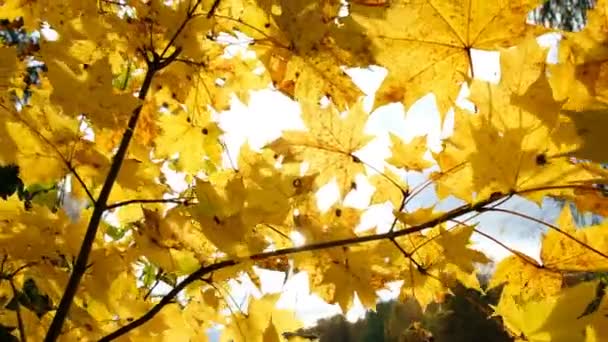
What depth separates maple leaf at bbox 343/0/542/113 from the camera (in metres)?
0.51

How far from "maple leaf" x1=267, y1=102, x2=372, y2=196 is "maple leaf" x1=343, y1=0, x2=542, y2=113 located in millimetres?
35

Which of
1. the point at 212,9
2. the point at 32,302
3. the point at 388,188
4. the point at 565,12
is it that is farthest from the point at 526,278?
the point at 565,12

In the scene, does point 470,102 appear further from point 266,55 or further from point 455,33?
point 266,55

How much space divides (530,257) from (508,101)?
0.19 meters

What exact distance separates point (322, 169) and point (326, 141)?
0.03 m

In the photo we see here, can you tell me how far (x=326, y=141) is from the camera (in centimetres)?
59

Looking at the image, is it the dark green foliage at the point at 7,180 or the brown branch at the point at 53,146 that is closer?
the brown branch at the point at 53,146

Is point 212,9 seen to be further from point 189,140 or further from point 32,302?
point 32,302

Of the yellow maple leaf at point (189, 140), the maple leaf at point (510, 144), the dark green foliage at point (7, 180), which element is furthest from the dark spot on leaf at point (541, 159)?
the dark green foliage at point (7, 180)

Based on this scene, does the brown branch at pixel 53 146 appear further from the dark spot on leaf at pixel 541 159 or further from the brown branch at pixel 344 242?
the dark spot on leaf at pixel 541 159

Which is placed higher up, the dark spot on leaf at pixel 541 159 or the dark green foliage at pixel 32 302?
the dark green foliage at pixel 32 302

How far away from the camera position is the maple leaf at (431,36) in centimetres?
51

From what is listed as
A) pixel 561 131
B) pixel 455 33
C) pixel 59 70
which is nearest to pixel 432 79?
pixel 455 33

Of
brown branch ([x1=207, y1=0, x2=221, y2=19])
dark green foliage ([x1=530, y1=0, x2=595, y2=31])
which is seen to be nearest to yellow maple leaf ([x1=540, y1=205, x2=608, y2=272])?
brown branch ([x1=207, y1=0, x2=221, y2=19])
